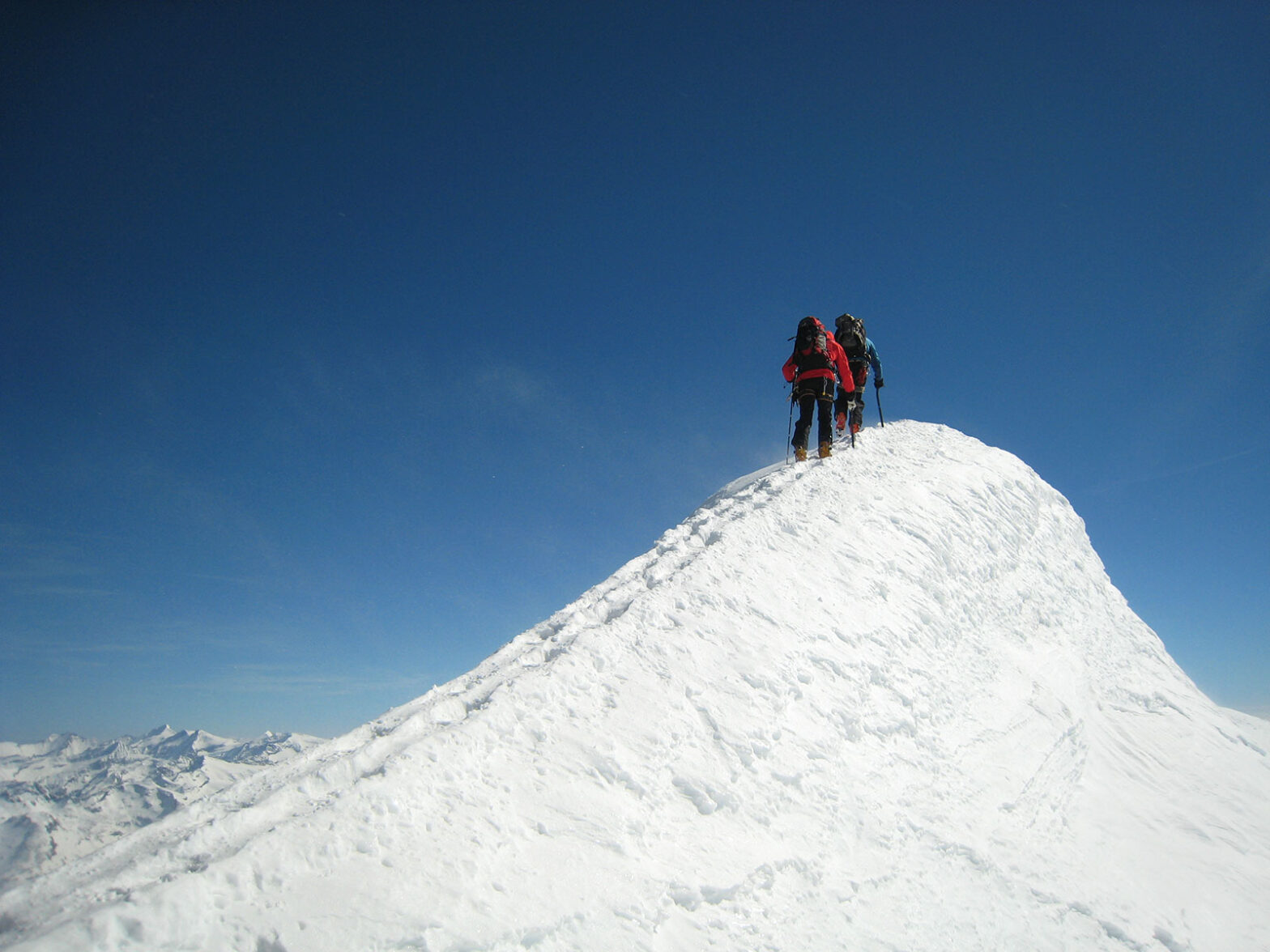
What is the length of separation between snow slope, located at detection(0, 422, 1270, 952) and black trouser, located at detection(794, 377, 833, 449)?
7.75ft

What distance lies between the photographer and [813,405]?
11281 mm

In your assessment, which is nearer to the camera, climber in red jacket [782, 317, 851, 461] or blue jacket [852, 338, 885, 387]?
climber in red jacket [782, 317, 851, 461]

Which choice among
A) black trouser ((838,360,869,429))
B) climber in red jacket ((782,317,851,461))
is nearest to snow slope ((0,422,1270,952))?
climber in red jacket ((782,317,851,461))

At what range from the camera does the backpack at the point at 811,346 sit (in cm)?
1122

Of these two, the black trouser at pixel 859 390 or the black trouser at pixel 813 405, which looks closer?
the black trouser at pixel 813 405

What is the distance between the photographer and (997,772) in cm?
631

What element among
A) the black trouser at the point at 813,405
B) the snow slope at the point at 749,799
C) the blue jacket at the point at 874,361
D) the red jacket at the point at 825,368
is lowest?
the snow slope at the point at 749,799

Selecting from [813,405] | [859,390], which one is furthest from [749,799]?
[859,390]

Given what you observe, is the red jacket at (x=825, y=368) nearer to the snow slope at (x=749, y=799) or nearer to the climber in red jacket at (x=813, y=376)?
the climber in red jacket at (x=813, y=376)

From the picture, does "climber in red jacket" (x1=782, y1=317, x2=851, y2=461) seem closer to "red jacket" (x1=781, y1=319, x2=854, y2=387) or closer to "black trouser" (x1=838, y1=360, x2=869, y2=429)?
"red jacket" (x1=781, y1=319, x2=854, y2=387)

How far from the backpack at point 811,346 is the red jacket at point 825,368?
2cm

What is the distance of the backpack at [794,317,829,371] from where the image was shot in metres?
11.2

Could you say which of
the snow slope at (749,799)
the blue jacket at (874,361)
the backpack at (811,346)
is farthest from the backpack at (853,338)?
the snow slope at (749,799)

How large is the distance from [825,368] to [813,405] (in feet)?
2.31
